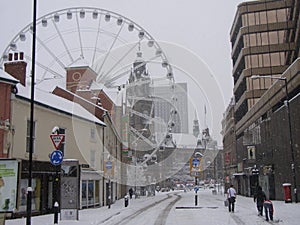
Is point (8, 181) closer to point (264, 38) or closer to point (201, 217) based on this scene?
point (201, 217)

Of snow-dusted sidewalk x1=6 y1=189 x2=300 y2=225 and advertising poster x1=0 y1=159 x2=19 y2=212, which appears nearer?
advertising poster x1=0 y1=159 x2=19 y2=212

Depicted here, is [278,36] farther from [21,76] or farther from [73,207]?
[73,207]

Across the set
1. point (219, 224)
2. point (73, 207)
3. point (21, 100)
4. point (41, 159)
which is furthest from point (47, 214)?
point (219, 224)

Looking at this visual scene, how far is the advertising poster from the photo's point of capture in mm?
12539

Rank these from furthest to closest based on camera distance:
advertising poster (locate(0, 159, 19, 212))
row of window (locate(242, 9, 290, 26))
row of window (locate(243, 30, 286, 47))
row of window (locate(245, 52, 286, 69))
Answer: row of window (locate(242, 9, 290, 26)), row of window (locate(243, 30, 286, 47)), row of window (locate(245, 52, 286, 69)), advertising poster (locate(0, 159, 19, 212))

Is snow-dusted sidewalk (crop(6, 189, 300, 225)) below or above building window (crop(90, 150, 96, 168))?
below

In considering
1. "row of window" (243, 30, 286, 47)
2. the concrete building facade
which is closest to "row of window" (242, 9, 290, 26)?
the concrete building facade

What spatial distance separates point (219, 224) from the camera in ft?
54.4

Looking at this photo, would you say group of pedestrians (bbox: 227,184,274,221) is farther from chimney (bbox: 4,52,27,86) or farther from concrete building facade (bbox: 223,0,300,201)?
chimney (bbox: 4,52,27,86)

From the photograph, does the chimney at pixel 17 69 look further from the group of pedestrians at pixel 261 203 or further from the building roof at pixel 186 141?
the building roof at pixel 186 141

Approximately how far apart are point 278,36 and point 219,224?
4428 cm

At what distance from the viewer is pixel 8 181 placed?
500 inches

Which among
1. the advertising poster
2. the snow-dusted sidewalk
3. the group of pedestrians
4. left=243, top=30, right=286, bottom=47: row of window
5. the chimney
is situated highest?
left=243, top=30, right=286, bottom=47: row of window

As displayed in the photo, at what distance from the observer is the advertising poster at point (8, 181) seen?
12539mm
